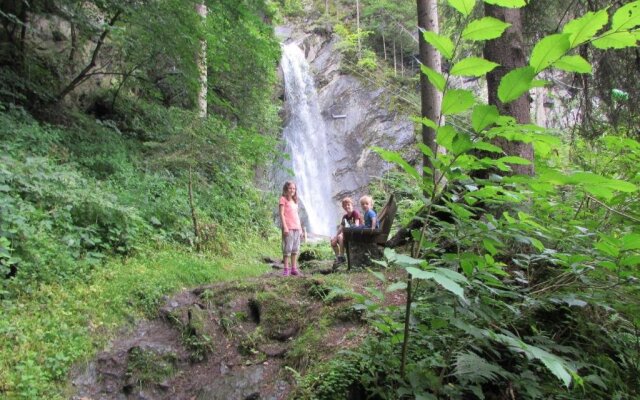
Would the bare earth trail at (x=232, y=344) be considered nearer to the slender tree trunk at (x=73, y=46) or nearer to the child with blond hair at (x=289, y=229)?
the child with blond hair at (x=289, y=229)

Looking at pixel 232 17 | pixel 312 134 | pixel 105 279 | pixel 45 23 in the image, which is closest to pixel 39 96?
pixel 45 23

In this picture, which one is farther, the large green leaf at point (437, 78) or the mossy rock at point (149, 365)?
the mossy rock at point (149, 365)

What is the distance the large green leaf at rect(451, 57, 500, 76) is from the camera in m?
1.14

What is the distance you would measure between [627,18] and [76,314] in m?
5.37

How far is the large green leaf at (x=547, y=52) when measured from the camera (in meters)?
1.06

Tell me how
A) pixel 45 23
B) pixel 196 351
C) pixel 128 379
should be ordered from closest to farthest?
pixel 128 379 → pixel 196 351 → pixel 45 23

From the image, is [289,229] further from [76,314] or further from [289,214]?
[76,314]

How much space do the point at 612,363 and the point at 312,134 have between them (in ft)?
76.0

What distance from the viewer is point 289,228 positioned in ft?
22.9

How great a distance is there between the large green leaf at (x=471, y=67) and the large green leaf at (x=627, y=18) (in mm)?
297

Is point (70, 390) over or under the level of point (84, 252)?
under

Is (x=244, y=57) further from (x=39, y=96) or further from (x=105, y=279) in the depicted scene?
(x=105, y=279)

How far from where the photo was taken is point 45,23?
9805 mm

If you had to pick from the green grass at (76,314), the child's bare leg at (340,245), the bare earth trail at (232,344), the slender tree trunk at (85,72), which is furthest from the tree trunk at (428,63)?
the slender tree trunk at (85,72)
